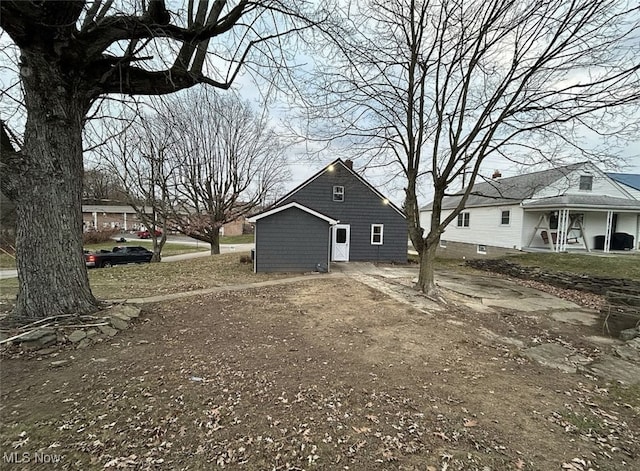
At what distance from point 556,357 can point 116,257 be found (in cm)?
1989

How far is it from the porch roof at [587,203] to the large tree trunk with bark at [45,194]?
18.3 meters

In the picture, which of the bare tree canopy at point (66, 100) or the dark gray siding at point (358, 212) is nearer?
the bare tree canopy at point (66, 100)

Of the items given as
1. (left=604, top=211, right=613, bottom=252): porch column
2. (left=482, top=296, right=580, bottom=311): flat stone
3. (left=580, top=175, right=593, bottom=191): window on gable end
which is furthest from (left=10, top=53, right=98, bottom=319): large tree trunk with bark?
(left=580, top=175, right=593, bottom=191): window on gable end

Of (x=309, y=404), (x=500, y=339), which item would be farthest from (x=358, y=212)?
(x=309, y=404)

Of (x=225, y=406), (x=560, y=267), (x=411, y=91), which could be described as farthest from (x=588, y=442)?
(x=560, y=267)

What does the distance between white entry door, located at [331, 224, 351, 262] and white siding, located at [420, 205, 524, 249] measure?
9.18 metres

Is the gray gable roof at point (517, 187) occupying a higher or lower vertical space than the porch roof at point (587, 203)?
higher

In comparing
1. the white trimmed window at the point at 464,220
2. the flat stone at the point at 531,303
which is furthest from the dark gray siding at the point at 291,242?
the white trimmed window at the point at 464,220

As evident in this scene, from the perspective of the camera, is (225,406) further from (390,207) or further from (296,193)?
(390,207)

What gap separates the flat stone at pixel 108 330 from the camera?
502cm

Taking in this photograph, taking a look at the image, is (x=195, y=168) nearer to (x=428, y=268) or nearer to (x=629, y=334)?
A: (x=428, y=268)

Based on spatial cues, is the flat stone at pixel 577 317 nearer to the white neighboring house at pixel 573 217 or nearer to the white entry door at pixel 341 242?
the white neighboring house at pixel 573 217

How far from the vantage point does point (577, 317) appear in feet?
25.7

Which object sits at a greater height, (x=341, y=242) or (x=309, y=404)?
(x=341, y=242)
